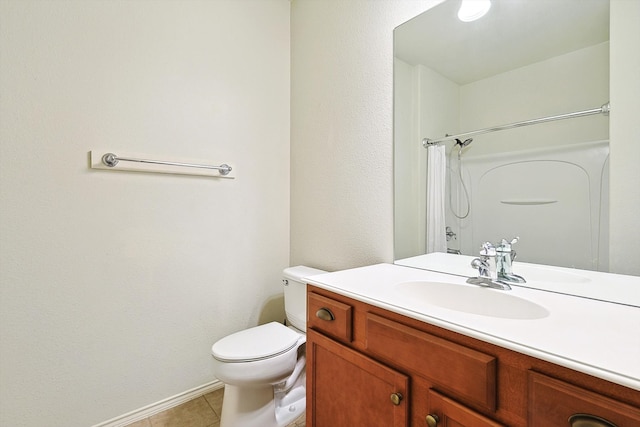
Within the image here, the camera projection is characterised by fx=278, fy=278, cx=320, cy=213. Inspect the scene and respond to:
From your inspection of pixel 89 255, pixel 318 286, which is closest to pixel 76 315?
pixel 89 255

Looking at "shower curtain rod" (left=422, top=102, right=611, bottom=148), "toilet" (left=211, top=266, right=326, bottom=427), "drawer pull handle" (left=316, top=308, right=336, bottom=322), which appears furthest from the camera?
"toilet" (left=211, top=266, right=326, bottom=427)

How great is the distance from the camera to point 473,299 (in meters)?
0.96

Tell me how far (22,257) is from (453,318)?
1693 mm

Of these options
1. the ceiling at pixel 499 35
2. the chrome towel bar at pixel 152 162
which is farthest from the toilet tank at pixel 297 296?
the ceiling at pixel 499 35

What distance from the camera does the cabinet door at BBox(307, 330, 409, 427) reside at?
77cm

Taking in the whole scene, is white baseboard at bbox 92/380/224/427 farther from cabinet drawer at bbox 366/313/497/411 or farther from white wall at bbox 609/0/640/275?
white wall at bbox 609/0/640/275

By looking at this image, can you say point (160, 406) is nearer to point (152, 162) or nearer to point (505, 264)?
point (152, 162)

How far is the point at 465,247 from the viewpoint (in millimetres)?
1171

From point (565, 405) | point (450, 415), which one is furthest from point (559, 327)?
point (450, 415)

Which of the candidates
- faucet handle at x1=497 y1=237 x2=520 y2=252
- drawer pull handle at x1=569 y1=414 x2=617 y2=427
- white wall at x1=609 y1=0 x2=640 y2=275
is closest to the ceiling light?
white wall at x1=609 y1=0 x2=640 y2=275

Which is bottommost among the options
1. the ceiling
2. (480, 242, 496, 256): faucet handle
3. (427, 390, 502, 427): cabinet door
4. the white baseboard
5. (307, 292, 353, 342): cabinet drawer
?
the white baseboard

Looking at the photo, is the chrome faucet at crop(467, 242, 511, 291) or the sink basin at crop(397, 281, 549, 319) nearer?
the sink basin at crop(397, 281, 549, 319)

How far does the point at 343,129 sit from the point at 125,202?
48.1 inches

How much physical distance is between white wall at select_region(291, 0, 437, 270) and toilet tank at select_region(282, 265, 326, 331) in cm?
20
